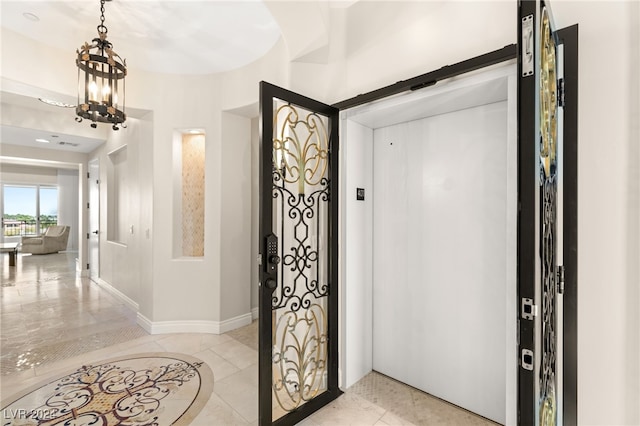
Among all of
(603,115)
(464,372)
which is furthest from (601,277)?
(464,372)

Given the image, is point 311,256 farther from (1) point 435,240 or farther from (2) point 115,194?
(2) point 115,194

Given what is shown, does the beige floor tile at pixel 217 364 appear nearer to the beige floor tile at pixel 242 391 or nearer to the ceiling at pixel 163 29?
the beige floor tile at pixel 242 391

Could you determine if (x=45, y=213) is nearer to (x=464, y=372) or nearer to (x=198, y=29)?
(x=198, y=29)

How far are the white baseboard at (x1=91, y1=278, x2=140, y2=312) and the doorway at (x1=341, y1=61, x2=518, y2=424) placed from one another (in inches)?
132

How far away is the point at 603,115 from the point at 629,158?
0.72 ft

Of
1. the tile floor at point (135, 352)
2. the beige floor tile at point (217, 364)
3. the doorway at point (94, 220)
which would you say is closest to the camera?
the tile floor at point (135, 352)

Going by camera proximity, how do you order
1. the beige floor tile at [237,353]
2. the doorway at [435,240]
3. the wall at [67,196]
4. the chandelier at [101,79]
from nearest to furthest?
the doorway at [435,240], the chandelier at [101,79], the beige floor tile at [237,353], the wall at [67,196]

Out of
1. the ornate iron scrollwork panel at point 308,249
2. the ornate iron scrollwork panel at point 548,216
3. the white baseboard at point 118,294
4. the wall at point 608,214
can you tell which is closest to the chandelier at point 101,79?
the ornate iron scrollwork panel at point 308,249

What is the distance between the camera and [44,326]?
12.0 ft

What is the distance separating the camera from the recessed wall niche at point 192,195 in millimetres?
3738

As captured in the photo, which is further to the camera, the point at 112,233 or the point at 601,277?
the point at 112,233

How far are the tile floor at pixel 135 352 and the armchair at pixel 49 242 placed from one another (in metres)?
5.26

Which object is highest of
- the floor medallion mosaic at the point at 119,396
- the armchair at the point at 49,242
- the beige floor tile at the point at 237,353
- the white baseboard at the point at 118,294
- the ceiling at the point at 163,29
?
the ceiling at the point at 163,29

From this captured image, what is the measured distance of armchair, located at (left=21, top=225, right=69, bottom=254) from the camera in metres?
9.46
